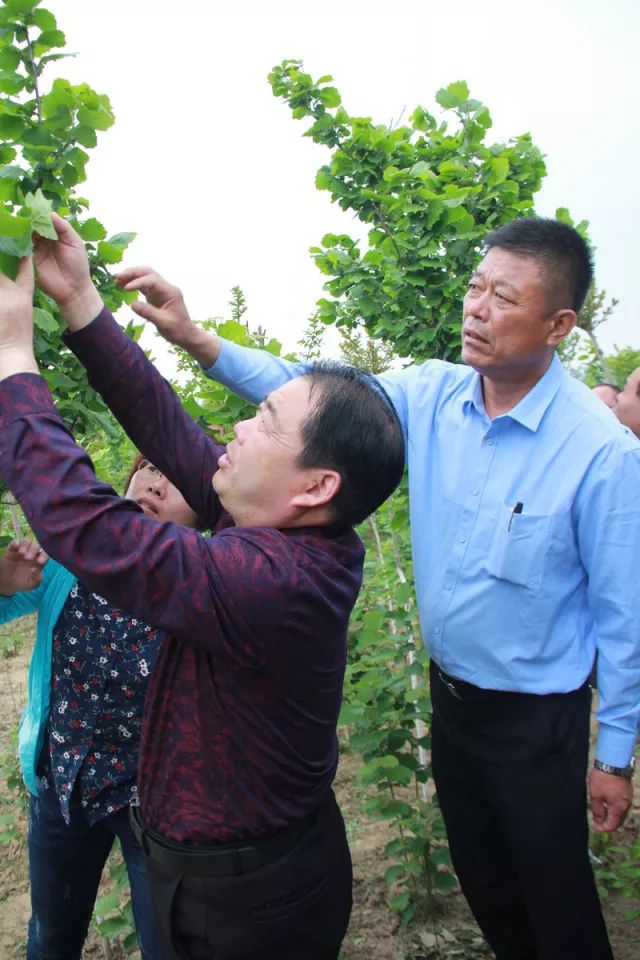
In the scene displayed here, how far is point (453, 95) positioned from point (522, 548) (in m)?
2.39

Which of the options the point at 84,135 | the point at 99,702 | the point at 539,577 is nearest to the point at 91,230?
the point at 84,135

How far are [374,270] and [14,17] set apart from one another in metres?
2.06

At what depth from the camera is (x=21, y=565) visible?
1.99 metres

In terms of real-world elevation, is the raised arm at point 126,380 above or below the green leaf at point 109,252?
below

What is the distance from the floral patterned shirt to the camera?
2.00m

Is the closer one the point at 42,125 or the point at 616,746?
the point at 42,125

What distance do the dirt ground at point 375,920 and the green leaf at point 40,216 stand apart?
2.67 metres

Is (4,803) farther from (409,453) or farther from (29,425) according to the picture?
(29,425)

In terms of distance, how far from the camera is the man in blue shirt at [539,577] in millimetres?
2062

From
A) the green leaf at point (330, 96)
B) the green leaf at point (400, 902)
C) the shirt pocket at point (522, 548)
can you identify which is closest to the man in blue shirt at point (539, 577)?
the shirt pocket at point (522, 548)

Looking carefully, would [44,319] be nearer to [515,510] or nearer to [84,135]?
[84,135]

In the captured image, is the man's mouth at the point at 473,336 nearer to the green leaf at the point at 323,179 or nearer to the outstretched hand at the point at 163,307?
the outstretched hand at the point at 163,307

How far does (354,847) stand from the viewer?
384cm

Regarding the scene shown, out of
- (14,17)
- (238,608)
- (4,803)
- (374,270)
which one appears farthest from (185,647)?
(4,803)
